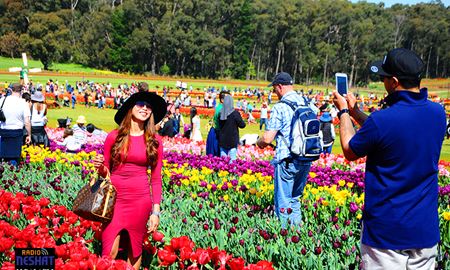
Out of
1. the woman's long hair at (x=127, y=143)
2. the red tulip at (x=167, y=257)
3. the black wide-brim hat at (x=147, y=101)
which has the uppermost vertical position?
the black wide-brim hat at (x=147, y=101)

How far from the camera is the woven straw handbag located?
3389mm

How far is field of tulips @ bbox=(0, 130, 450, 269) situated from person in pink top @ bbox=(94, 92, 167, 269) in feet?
0.57

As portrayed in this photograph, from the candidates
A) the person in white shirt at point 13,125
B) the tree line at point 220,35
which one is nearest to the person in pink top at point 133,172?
the person in white shirt at point 13,125

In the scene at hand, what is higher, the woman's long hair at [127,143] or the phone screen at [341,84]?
the phone screen at [341,84]

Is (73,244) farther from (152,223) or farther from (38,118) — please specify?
(38,118)

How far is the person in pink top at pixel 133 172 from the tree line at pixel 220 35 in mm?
74247

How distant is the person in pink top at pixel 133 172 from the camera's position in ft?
11.7

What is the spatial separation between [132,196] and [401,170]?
1.88 meters

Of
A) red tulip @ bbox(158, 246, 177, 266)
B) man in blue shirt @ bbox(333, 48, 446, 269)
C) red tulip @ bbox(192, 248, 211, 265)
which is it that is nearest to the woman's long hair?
red tulip @ bbox(158, 246, 177, 266)

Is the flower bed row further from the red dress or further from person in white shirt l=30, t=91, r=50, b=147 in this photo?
person in white shirt l=30, t=91, r=50, b=147

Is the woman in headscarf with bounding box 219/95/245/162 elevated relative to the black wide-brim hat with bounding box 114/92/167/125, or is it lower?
lower

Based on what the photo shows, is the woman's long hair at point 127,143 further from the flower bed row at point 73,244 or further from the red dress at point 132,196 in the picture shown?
the flower bed row at point 73,244

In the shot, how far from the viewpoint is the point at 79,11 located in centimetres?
9600

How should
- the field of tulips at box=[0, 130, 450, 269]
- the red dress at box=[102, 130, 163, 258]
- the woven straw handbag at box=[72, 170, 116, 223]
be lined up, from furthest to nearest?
1. the red dress at box=[102, 130, 163, 258]
2. the woven straw handbag at box=[72, 170, 116, 223]
3. the field of tulips at box=[0, 130, 450, 269]
